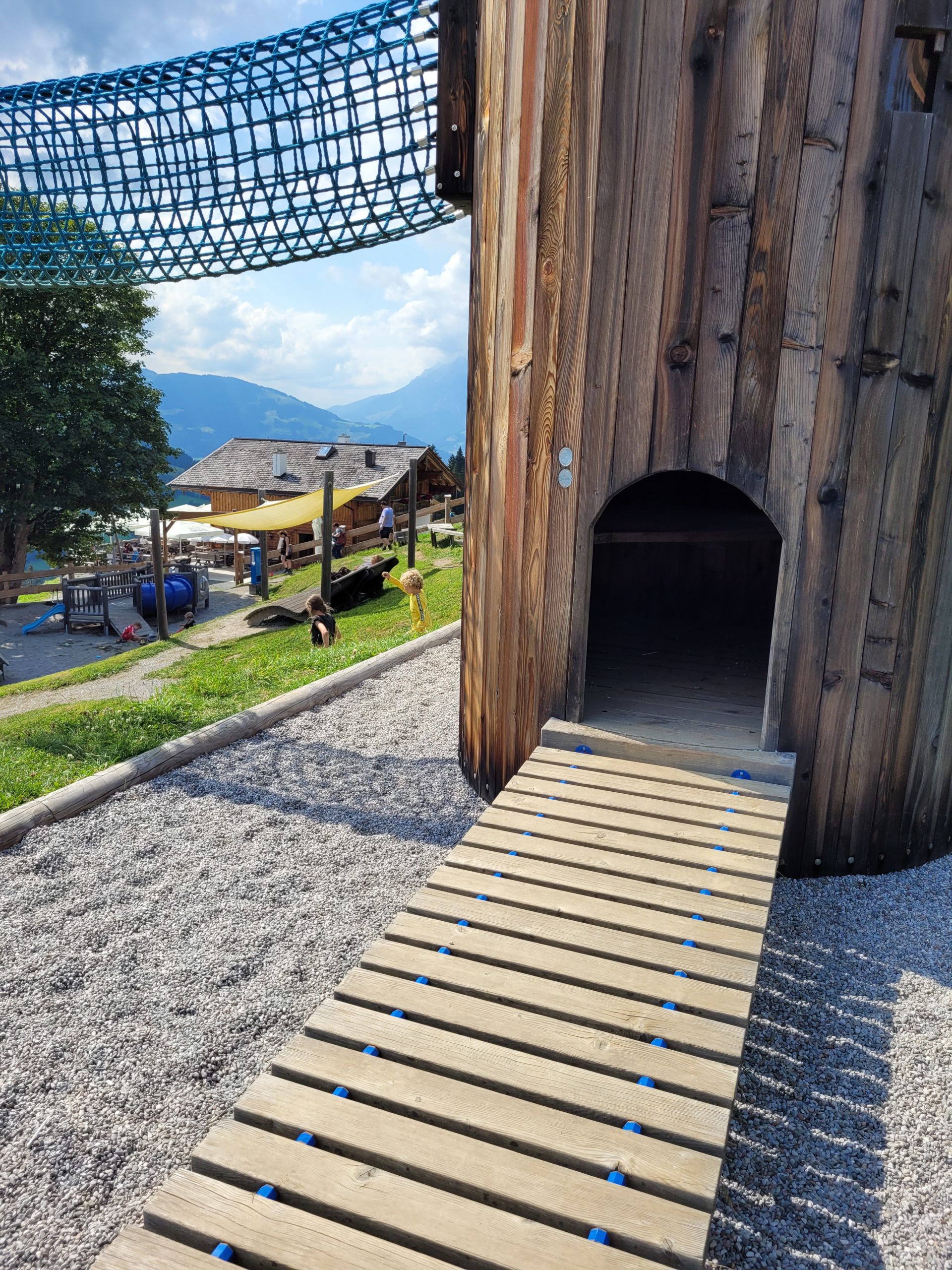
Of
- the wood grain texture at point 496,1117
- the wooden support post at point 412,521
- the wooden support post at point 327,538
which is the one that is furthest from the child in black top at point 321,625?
the wood grain texture at point 496,1117

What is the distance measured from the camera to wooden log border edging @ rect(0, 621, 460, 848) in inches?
186

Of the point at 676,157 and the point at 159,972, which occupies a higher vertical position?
the point at 676,157

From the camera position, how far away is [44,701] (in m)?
11.4

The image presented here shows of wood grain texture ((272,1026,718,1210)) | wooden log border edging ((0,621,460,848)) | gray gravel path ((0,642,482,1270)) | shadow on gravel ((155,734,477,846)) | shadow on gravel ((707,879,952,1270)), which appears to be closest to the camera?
wood grain texture ((272,1026,718,1210))

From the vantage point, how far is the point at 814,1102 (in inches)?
113

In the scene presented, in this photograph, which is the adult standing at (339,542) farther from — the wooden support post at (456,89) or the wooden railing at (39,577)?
the wooden support post at (456,89)

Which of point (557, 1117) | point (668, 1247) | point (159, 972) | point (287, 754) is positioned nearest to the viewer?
point (668, 1247)

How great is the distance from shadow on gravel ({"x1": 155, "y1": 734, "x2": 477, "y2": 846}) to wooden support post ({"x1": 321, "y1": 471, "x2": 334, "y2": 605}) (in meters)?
8.89

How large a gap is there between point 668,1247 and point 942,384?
3.59 m

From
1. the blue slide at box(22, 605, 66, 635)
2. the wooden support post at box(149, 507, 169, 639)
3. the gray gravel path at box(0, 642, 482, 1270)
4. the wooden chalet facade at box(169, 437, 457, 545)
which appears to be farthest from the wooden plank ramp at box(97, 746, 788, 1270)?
the wooden chalet facade at box(169, 437, 457, 545)

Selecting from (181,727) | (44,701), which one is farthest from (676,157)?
(44,701)

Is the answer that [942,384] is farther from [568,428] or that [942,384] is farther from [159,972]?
[159,972]

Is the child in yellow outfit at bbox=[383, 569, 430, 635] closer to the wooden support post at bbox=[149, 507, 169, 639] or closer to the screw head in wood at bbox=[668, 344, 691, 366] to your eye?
the screw head in wood at bbox=[668, 344, 691, 366]

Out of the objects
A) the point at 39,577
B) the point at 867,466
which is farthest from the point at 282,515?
the point at 867,466
